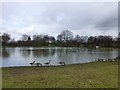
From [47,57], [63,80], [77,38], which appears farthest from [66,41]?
[63,80]

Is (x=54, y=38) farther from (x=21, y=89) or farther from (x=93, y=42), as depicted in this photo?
(x=21, y=89)

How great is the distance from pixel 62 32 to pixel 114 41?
1187 inches

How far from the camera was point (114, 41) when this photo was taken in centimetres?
8694

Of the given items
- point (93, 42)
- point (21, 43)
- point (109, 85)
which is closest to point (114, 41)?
point (93, 42)

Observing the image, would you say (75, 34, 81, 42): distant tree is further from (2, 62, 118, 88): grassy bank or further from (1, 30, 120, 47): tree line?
(2, 62, 118, 88): grassy bank

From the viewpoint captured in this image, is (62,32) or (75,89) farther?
(62,32)

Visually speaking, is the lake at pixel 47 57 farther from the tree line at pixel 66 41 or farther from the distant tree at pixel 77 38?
the distant tree at pixel 77 38

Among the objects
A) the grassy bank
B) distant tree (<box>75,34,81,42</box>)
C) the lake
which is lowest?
the lake

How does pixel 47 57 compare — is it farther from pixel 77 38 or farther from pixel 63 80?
pixel 77 38

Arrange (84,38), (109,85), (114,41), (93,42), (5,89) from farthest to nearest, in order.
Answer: (84,38)
(93,42)
(114,41)
(109,85)
(5,89)

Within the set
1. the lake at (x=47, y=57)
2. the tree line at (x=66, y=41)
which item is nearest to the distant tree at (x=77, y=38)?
the tree line at (x=66, y=41)

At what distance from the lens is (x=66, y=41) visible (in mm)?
102000

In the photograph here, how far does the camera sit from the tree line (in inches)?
3474

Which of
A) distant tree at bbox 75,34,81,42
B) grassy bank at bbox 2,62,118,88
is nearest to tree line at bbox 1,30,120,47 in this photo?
distant tree at bbox 75,34,81,42
